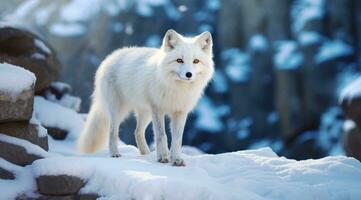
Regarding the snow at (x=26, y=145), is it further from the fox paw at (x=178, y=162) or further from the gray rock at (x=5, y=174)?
the fox paw at (x=178, y=162)

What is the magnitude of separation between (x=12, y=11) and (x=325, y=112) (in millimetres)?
11849

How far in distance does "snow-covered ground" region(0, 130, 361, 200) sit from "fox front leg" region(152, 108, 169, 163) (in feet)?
0.64

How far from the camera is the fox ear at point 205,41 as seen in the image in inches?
167

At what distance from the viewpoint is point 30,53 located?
6844 mm

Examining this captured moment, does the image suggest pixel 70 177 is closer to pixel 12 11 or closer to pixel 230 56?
pixel 230 56

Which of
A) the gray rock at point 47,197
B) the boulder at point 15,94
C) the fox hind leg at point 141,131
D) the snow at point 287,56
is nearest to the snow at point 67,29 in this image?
the snow at point 287,56

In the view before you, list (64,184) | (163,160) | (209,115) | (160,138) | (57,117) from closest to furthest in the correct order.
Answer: (64,184) → (163,160) → (160,138) → (57,117) → (209,115)

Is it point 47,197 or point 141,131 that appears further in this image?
point 141,131

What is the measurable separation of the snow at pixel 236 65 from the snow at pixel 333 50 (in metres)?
2.39

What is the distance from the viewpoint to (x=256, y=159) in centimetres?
403

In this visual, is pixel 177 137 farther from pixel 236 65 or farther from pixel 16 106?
pixel 236 65

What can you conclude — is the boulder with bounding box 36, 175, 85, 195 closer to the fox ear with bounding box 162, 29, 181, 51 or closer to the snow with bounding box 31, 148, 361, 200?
the snow with bounding box 31, 148, 361, 200

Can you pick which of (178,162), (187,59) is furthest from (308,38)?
(178,162)

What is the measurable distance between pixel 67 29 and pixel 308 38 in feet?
28.0
